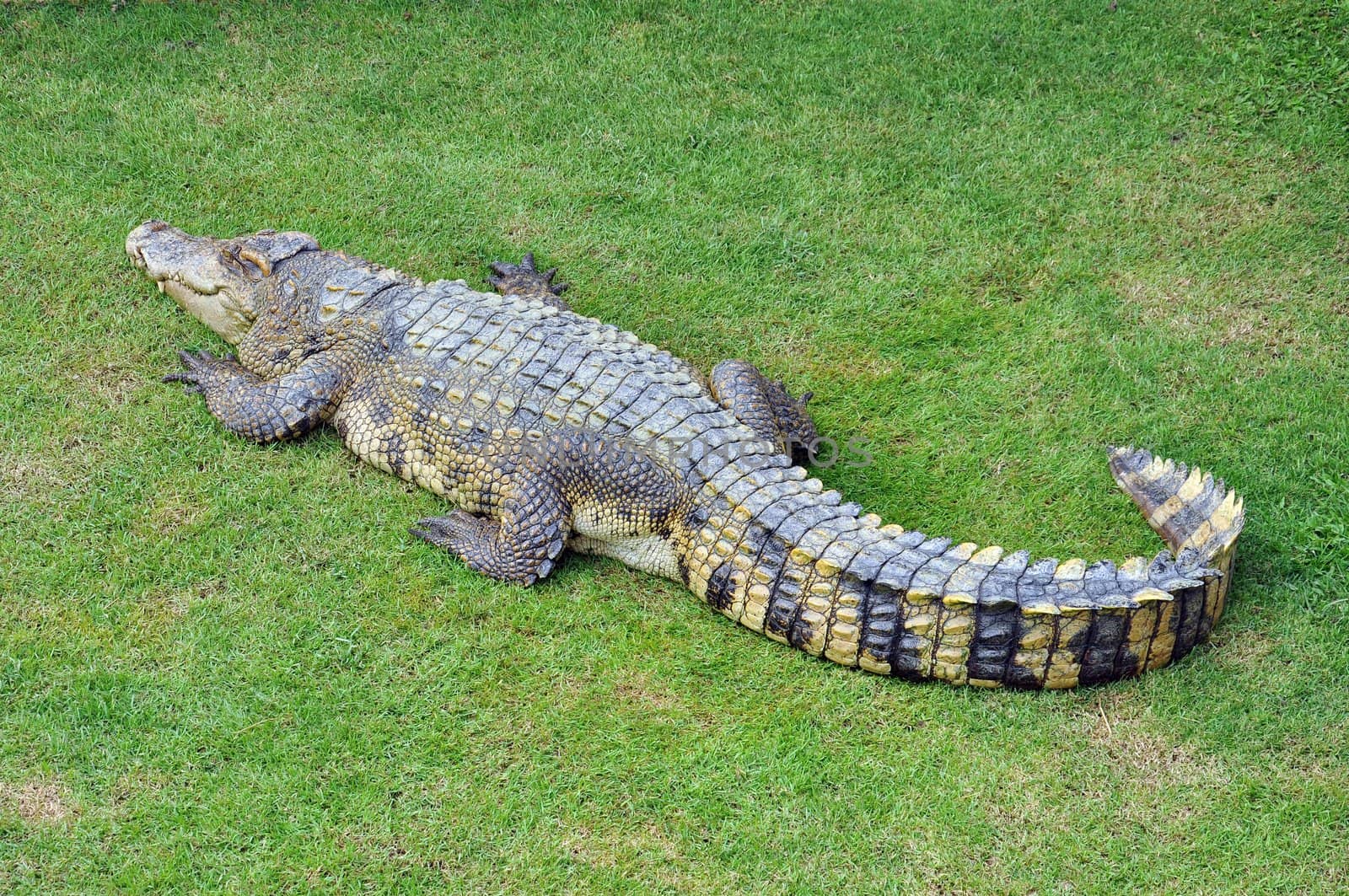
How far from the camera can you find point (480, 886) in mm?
Result: 4293

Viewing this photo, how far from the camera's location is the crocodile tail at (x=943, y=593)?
461 cm

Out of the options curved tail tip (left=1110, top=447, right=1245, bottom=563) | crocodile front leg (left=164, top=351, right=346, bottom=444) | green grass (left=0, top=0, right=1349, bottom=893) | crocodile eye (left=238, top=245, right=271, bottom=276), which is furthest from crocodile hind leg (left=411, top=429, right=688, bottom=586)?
curved tail tip (left=1110, top=447, right=1245, bottom=563)

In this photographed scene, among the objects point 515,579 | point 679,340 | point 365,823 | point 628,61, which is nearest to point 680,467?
point 515,579

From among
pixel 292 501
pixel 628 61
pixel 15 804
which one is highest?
pixel 628 61

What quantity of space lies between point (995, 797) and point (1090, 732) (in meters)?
0.51

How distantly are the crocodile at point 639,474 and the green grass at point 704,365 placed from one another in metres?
0.18

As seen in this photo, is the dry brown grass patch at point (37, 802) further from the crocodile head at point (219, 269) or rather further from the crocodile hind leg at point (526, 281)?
the crocodile hind leg at point (526, 281)

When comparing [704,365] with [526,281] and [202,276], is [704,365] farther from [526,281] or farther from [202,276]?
[202,276]

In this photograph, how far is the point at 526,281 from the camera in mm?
6719

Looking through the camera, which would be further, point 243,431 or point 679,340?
point 679,340

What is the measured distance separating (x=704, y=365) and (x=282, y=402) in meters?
2.22

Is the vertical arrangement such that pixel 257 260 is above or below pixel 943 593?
below

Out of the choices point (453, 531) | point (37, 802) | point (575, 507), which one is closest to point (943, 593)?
point (575, 507)

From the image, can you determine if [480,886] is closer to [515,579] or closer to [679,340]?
[515,579]
